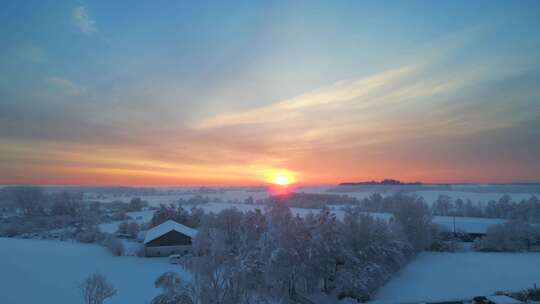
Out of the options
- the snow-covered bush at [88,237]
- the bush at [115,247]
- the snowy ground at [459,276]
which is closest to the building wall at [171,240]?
the bush at [115,247]

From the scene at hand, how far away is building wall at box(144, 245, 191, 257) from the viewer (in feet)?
101

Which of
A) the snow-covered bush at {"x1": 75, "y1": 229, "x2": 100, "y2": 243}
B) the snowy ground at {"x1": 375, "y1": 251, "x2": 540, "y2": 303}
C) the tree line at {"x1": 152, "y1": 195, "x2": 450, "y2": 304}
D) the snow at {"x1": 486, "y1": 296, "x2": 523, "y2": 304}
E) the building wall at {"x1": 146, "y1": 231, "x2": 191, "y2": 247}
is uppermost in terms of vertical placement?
the tree line at {"x1": 152, "y1": 195, "x2": 450, "y2": 304}

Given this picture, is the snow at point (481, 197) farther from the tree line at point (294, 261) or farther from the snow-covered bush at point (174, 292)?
the snow-covered bush at point (174, 292)

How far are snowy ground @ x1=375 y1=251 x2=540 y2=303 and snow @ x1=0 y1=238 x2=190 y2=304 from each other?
15.3 metres

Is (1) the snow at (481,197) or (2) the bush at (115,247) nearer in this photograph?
(2) the bush at (115,247)

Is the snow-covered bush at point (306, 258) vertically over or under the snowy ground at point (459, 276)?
over

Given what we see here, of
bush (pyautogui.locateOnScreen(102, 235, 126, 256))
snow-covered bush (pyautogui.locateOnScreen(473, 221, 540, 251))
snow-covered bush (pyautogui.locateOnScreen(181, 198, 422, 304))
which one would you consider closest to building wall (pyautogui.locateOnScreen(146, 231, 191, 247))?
bush (pyautogui.locateOnScreen(102, 235, 126, 256))

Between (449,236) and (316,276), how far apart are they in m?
27.5

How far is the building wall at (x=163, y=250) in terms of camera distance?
30769mm

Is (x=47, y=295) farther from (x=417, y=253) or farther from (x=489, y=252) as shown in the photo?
(x=489, y=252)

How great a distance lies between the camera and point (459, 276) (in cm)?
2373

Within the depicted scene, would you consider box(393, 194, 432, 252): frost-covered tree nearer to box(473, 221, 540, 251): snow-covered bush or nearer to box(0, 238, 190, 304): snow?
box(473, 221, 540, 251): snow-covered bush

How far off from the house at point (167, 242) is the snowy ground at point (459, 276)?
20.0m

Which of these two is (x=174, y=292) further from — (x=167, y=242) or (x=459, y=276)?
(x=167, y=242)
